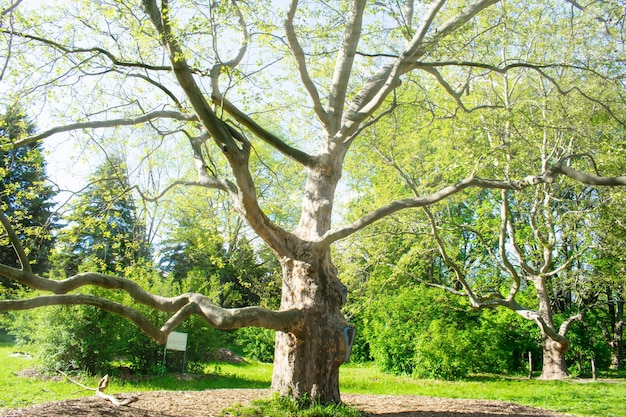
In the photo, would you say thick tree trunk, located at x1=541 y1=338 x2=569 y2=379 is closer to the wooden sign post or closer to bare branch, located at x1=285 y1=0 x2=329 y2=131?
the wooden sign post

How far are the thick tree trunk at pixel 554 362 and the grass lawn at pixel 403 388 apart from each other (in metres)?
1.21

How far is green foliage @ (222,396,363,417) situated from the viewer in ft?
21.8

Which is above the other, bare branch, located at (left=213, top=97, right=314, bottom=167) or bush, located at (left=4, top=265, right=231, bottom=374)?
bare branch, located at (left=213, top=97, right=314, bottom=167)

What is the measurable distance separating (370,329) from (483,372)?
4.52m

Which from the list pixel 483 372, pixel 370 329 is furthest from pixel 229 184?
pixel 483 372

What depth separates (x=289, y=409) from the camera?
676 cm

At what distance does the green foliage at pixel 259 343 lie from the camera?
19.5 meters

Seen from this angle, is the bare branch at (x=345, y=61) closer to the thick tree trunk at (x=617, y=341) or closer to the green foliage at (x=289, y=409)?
the green foliage at (x=289, y=409)

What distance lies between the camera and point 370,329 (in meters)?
18.9

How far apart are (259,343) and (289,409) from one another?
44.0ft

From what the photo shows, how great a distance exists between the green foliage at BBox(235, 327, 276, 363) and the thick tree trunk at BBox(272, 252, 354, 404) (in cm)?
1239

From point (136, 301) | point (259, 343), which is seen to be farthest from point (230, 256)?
point (136, 301)

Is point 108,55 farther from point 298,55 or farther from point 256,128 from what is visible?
point 298,55

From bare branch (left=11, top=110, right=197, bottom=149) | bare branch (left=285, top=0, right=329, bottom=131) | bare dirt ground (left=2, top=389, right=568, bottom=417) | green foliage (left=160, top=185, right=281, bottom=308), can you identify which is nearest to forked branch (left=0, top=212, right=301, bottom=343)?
bare dirt ground (left=2, top=389, right=568, bottom=417)
